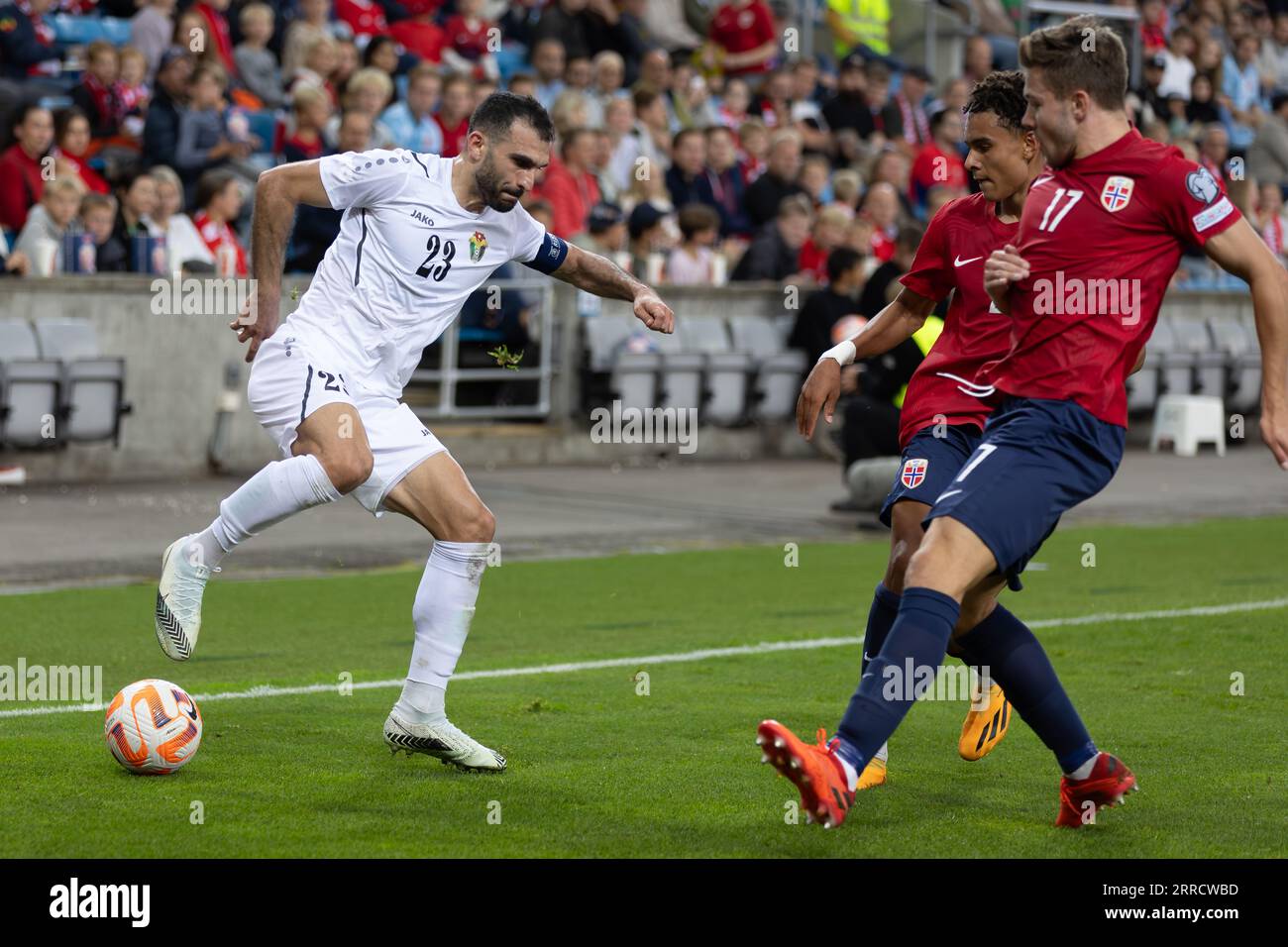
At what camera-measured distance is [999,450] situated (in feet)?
17.2

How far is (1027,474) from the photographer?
514 cm

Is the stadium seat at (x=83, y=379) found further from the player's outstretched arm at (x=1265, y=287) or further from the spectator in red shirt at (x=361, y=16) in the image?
the player's outstretched arm at (x=1265, y=287)

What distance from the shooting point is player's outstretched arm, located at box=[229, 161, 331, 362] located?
6777 mm

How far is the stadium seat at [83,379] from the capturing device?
14.5 m

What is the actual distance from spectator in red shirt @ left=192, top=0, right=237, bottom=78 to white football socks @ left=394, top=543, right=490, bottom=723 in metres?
11.4

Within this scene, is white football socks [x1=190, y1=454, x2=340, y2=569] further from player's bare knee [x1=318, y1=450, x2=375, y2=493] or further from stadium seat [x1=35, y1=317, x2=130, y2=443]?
stadium seat [x1=35, y1=317, x2=130, y2=443]

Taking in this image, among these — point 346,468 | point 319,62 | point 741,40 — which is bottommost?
point 346,468

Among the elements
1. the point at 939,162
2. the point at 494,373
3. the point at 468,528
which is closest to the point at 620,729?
the point at 468,528

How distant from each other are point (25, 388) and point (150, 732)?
8.87 m

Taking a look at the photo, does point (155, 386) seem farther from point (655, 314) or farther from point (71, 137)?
point (655, 314)

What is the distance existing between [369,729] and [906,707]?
8.72 ft

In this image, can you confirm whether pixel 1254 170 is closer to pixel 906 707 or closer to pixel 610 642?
pixel 610 642

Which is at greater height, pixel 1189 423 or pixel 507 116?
pixel 507 116
